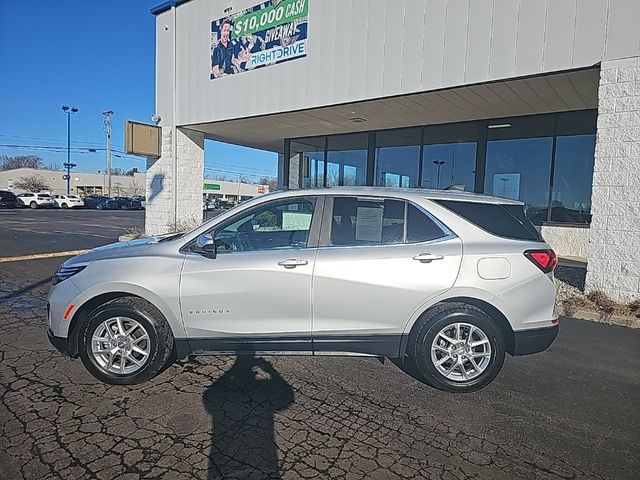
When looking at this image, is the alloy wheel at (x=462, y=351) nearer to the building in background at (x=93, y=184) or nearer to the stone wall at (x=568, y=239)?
the stone wall at (x=568, y=239)

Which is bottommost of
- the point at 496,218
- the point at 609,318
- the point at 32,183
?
the point at 609,318

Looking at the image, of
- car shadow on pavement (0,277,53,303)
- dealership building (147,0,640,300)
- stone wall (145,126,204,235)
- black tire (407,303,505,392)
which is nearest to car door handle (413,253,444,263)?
black tire (407,303,505,392)

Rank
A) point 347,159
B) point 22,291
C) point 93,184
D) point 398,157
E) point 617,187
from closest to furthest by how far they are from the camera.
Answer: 1. point 617,187
2. point 22,291
3. point 398,157
4. point 347,159
5. point 93,184

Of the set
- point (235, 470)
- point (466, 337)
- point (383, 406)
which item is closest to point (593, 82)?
point (466, 337)

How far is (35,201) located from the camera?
42.3 metres

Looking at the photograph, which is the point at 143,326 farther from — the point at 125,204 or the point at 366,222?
the point at 125,204

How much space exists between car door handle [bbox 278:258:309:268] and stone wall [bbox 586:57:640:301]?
17.8 feet

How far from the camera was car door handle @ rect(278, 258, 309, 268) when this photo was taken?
3617 millimetres

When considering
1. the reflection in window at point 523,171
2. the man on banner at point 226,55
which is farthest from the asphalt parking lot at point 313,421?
the man on banner at point 226,55

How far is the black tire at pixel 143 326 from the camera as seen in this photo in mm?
3609

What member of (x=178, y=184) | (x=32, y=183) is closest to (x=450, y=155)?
(x=178, y=184)

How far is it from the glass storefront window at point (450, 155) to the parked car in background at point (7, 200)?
4116 cm

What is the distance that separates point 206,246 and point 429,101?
7565 mm

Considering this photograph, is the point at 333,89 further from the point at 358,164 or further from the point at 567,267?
the point at 567,267
